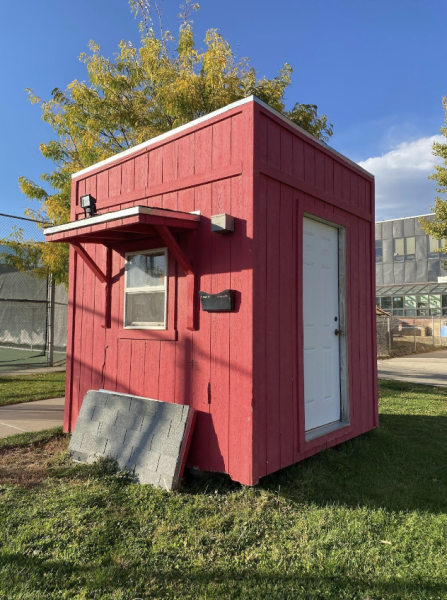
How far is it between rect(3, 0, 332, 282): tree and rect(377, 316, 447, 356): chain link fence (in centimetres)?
1215

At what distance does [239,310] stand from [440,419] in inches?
171

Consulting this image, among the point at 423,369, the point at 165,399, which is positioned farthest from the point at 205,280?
the point at 423,369

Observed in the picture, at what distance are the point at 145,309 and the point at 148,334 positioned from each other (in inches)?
11.1

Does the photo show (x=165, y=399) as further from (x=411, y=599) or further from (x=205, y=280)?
(x=411, y=599)

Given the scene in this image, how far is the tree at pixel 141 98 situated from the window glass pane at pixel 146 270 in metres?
3.60

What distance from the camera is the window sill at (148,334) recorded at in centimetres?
423

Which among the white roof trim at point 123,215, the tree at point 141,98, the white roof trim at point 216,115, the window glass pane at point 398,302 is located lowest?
the white roof trim at point 123,215

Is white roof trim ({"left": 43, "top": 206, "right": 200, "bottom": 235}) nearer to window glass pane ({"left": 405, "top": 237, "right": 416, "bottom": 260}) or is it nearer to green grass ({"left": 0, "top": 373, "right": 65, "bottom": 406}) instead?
green grass ({"left": 0, "top": 373, "right": 65, "bottom": 406})

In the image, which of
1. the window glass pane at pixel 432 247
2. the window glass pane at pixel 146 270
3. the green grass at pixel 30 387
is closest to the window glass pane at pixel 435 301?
the window glass pane at pixel 432 247

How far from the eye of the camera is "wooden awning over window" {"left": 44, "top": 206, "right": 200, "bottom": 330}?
146 inches

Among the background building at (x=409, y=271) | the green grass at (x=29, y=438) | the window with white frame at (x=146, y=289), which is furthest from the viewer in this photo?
the background building at (x=409, y=271)

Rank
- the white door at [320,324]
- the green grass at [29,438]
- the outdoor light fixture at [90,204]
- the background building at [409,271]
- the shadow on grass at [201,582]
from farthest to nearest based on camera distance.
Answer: the background building at [409,271]
the outdoor light fixture at [90,204]
the green grass at [29,438]
the white door at [320,324]
the shadow on grass at [201,582]

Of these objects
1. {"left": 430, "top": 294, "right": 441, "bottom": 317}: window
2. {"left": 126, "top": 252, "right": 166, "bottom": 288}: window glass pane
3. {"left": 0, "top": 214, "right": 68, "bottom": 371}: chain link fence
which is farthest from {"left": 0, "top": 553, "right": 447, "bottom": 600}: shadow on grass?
{"left": 430, "top": 294, "right": 441, "bottom": 317}: window

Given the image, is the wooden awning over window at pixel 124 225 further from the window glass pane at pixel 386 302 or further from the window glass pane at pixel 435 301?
the window glass pane at pixel 386 302
